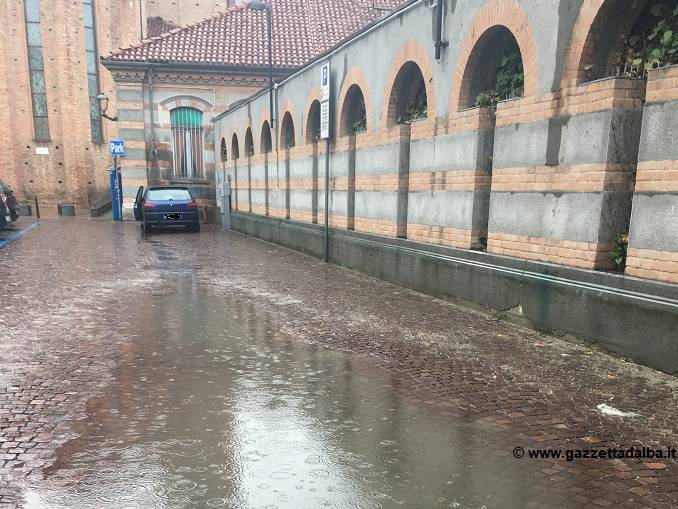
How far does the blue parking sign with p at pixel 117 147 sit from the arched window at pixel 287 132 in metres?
10.5

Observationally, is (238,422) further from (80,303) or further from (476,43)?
(476,43)

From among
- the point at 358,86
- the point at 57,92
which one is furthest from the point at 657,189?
the point at 57,92

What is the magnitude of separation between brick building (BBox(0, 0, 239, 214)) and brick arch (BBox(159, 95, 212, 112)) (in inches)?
390

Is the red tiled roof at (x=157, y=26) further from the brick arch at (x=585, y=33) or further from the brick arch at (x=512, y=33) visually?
the brick arch at (x=585, y=33)

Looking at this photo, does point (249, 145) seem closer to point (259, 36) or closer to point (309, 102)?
point (309, 102)

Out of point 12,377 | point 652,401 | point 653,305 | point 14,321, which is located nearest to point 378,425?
point 652,401

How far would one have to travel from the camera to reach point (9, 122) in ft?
97.1

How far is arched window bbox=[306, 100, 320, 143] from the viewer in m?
13.0

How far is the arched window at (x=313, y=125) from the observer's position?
42.7 feet

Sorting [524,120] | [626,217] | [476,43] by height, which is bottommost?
[626,217]

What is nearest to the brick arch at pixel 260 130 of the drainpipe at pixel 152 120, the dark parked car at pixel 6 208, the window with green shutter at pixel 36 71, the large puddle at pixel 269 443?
the drainpipe at pixel 152 120

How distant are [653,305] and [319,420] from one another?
3.28m

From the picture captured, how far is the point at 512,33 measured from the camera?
21.2ft
